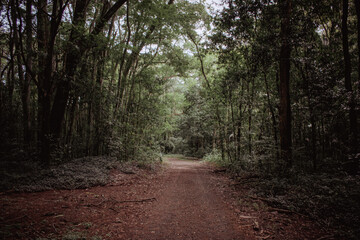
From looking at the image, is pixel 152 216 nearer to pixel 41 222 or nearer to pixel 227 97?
pixel 41 222

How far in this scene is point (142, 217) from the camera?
169 inches

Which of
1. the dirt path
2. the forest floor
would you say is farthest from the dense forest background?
the dirt path

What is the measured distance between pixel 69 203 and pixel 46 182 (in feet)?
6.57

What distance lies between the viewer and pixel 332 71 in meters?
7.64

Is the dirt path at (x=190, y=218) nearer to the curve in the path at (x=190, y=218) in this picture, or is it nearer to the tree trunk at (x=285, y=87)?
the curve in the path at (x=190, y=218)

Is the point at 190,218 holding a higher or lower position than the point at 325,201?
lower

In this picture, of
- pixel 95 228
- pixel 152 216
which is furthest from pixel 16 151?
pixel 152 216

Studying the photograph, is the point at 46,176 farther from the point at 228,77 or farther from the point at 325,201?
the point at 228,77

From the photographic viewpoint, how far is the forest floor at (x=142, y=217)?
11.1ft

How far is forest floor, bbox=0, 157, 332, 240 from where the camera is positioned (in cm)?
338

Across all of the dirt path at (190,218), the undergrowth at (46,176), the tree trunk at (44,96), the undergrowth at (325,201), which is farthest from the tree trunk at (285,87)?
the tree trunk at (44,96)

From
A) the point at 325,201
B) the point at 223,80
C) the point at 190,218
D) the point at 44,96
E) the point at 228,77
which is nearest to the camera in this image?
the point at 190,218

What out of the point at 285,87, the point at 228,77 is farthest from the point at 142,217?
the point at 228,77

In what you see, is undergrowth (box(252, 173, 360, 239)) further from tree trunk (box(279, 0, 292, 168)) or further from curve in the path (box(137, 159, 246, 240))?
tree trunk (box(279, 0, 292, 168))
